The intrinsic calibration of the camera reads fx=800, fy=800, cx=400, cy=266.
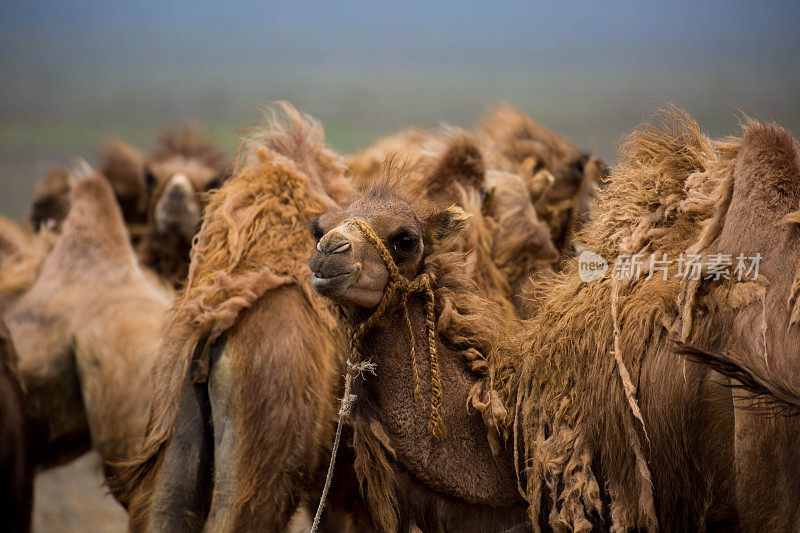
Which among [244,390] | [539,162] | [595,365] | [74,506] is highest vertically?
[539,162]

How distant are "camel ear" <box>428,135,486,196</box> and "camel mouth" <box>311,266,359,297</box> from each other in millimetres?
1563

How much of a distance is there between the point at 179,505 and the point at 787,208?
2197mm

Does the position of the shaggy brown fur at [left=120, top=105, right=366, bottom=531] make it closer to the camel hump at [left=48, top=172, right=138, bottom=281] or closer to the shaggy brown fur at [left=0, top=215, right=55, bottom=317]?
the camel hump at [left=48, top=172, right=138, bottom=281]

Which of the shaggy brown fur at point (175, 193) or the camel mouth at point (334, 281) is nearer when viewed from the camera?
the camel mouth at point (334, 281)

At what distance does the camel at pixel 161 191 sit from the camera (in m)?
4.59

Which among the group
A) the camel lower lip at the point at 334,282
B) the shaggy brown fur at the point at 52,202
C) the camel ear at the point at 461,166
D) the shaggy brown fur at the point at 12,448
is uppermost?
the camel ear at the point at 461,166

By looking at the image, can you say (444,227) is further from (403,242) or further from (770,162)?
(770,162)

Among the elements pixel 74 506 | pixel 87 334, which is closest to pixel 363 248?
pixel 87 334

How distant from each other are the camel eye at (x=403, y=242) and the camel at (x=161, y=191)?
6.86 feet

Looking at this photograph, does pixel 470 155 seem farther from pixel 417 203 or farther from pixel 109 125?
pixel 109 125

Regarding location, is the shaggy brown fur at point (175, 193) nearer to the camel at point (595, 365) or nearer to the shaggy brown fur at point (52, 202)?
the shaggy brown fur at point (52, 202)

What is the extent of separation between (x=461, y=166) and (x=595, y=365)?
1815mm

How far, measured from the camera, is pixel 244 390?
2812 millimetres

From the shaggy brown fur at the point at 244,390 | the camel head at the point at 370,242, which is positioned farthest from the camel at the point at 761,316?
the shaggy brown fur at the point at 244,390
